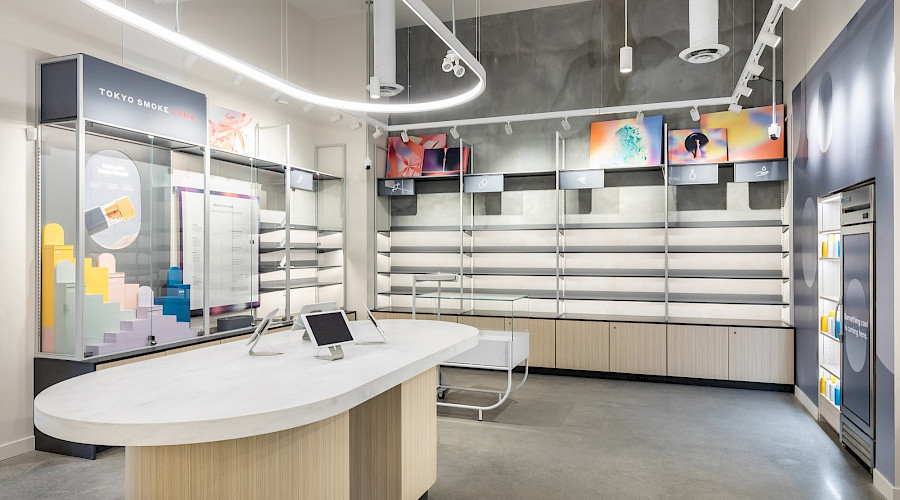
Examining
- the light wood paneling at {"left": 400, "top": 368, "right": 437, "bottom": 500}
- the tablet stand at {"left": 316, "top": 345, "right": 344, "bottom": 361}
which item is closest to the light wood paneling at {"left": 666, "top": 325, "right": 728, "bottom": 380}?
the light wood paneling at {"left": 400, "top": 368, "right": 437, "bottom": 500}

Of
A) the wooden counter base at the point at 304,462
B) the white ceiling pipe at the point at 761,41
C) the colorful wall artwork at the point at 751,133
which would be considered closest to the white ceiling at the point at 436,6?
the colorful wall artwork at the point at 751,133

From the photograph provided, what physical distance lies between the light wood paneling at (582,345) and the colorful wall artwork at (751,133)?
2.51 meters

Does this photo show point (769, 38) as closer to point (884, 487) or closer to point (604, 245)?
point (884, 487)

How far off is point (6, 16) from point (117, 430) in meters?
3.74

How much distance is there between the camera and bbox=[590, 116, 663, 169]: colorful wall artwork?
680cm

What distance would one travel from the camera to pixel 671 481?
12.0ft

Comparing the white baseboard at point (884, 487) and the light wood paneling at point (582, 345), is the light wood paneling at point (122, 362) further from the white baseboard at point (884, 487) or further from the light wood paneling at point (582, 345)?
the white baseboard at point (884, 487)

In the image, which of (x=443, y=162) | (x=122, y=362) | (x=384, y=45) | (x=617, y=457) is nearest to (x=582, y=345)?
(x=617, y=457)

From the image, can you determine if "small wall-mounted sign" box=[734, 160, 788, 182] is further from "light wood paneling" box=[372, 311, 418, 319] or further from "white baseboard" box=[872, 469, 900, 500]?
"light wood paneling" box=[372, 311, 418, 319]

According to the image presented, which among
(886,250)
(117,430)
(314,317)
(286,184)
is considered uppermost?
(286,184)

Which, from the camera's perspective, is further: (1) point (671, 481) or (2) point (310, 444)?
(1) point (671, 481)

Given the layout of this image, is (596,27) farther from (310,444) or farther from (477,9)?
(310,444)

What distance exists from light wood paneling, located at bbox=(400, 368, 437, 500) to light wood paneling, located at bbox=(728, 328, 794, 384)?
13.8ft

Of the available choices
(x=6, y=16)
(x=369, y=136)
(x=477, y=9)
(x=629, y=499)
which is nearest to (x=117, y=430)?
(x=629, y=499)
